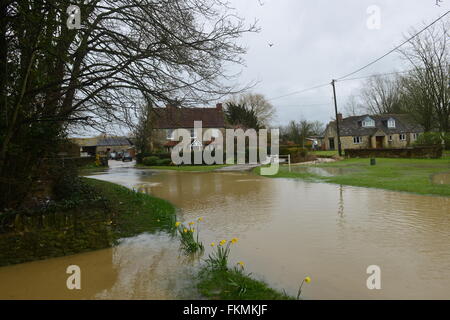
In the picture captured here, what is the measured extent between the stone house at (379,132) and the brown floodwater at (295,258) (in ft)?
140

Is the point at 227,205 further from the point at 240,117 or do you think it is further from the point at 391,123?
the point at 391,123

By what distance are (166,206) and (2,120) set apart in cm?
526

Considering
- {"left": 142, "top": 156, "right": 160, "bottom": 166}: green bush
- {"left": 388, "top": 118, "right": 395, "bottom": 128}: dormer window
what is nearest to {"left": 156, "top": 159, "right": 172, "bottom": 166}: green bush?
{"left": 142, "top": 156, "right": 160, "bottom": 166}: green bush

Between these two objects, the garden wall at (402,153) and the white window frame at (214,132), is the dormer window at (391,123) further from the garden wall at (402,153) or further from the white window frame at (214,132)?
the white window frame at (214,132)

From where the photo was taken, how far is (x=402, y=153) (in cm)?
2842

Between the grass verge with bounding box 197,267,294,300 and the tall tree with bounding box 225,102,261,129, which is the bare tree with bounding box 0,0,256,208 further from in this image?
the tall tree with bounding box 225,102,261,129

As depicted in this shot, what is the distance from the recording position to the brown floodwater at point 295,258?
164 inches

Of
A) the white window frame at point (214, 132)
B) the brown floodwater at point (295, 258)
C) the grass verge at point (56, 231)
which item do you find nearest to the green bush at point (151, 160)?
the white window frame at point (214, 132)

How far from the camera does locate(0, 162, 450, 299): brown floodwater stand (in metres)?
4.18

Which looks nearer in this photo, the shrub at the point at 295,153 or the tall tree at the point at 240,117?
the shrub at the point at 295,153

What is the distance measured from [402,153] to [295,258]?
27607 millimetres

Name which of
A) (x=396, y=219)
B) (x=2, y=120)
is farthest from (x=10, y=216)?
(x=396, y=219)

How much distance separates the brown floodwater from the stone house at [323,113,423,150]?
42800mm

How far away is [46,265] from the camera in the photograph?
521cm
